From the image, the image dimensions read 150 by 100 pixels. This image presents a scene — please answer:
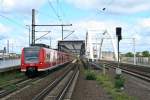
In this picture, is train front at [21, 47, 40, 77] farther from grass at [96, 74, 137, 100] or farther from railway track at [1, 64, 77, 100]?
grass at [96, 74, 137, 100]

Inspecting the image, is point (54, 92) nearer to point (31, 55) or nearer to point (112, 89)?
point (112, 89)

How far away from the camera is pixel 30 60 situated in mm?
40031

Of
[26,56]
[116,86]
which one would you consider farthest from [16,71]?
[116,86]

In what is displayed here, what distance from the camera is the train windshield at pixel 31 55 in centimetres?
3994

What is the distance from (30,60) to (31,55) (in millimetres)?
492

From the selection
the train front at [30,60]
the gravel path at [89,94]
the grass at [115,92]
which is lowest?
the gravel path at [89,94]

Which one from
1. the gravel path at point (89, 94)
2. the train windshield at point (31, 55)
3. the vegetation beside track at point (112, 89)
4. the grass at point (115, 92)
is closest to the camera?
the grass at point (115, 92)

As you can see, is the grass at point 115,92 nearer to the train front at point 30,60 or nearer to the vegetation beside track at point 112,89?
the vegetation beside track at point 112,89

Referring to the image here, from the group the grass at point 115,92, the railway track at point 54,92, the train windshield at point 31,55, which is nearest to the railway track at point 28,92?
the railway track at point 54,92

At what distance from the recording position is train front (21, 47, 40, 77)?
39.5 metres

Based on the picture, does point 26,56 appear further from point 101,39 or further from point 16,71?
point 101,39

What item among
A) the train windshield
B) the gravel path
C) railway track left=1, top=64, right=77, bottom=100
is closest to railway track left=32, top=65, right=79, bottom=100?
railway track left=1, top=64, right=77, bottom=100

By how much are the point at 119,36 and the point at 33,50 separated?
1760cm

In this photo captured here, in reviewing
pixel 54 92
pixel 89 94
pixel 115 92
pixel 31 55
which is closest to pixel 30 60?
pixel 31 55
